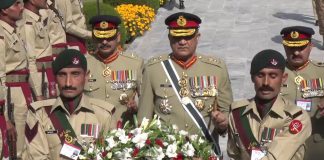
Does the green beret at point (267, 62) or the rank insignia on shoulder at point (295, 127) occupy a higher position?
the green beret at point (267, 62)

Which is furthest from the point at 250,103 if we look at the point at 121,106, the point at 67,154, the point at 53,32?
the point at 53,32

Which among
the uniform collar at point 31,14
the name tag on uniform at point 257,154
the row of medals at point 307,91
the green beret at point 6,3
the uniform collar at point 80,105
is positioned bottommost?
the name tag on uniform at point 257,154

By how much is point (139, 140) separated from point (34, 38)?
13.5ft

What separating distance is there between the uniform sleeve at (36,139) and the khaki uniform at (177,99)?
51.8 inches

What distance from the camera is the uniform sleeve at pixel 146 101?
718cm

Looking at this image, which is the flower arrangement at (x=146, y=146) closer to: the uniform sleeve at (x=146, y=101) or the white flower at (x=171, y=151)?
the white flower at (x=171, y=151)

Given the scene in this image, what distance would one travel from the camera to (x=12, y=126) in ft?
→ 25.4

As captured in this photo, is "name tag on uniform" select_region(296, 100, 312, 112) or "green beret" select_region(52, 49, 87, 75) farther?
"name tag on uniform" select_region(296, 100, 312, 112)

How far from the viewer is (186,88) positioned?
284 inches

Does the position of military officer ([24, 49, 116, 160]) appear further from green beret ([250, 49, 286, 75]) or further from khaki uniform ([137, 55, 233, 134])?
green beret ([250, 49, 286, 75])

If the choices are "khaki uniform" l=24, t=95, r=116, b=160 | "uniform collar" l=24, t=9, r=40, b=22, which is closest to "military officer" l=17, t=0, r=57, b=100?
"uniform collar" l=24, t=9, r=40, b=22

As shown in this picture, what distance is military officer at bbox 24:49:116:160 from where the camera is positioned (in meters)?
6.02

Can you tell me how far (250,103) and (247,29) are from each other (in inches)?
499

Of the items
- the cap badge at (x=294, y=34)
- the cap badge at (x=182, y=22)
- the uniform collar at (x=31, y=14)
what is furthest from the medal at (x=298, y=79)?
the uniform collar at (x=31, y=14)
